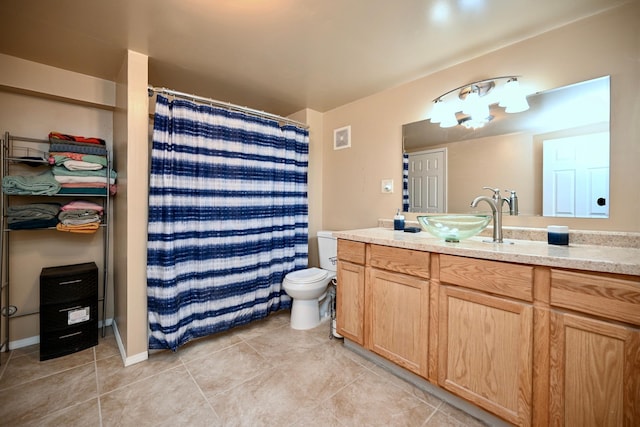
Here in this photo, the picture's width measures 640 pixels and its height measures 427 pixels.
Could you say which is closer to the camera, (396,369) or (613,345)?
(613,345)

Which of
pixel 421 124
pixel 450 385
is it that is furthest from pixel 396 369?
pixel 421 124

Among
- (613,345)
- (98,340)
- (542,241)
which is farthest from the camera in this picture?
(98,340)

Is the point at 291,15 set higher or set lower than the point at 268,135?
higher

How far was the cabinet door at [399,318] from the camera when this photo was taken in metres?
1.53

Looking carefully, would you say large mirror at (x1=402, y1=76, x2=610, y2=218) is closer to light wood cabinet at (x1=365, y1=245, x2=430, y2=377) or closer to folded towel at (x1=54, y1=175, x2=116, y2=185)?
light wood cabinet at (x1=365, y1=245, x2=430, y2=377)

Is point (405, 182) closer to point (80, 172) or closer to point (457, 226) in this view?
point (457, 226)

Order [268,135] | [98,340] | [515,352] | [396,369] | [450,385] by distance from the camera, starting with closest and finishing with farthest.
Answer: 1. [515,352]
2. [450,385]
3. [396,369]
4. [98,340]
5. [268,135]

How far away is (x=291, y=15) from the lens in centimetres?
146

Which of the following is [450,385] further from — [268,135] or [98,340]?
[98,340]

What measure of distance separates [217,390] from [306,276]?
3.46ft

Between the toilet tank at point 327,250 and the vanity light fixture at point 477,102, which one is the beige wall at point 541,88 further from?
the toilet tank at point 327,250

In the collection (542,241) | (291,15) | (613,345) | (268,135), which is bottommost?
(613,345)

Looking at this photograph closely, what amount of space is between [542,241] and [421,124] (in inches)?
46.1

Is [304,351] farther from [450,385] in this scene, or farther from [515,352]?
[515,352]
